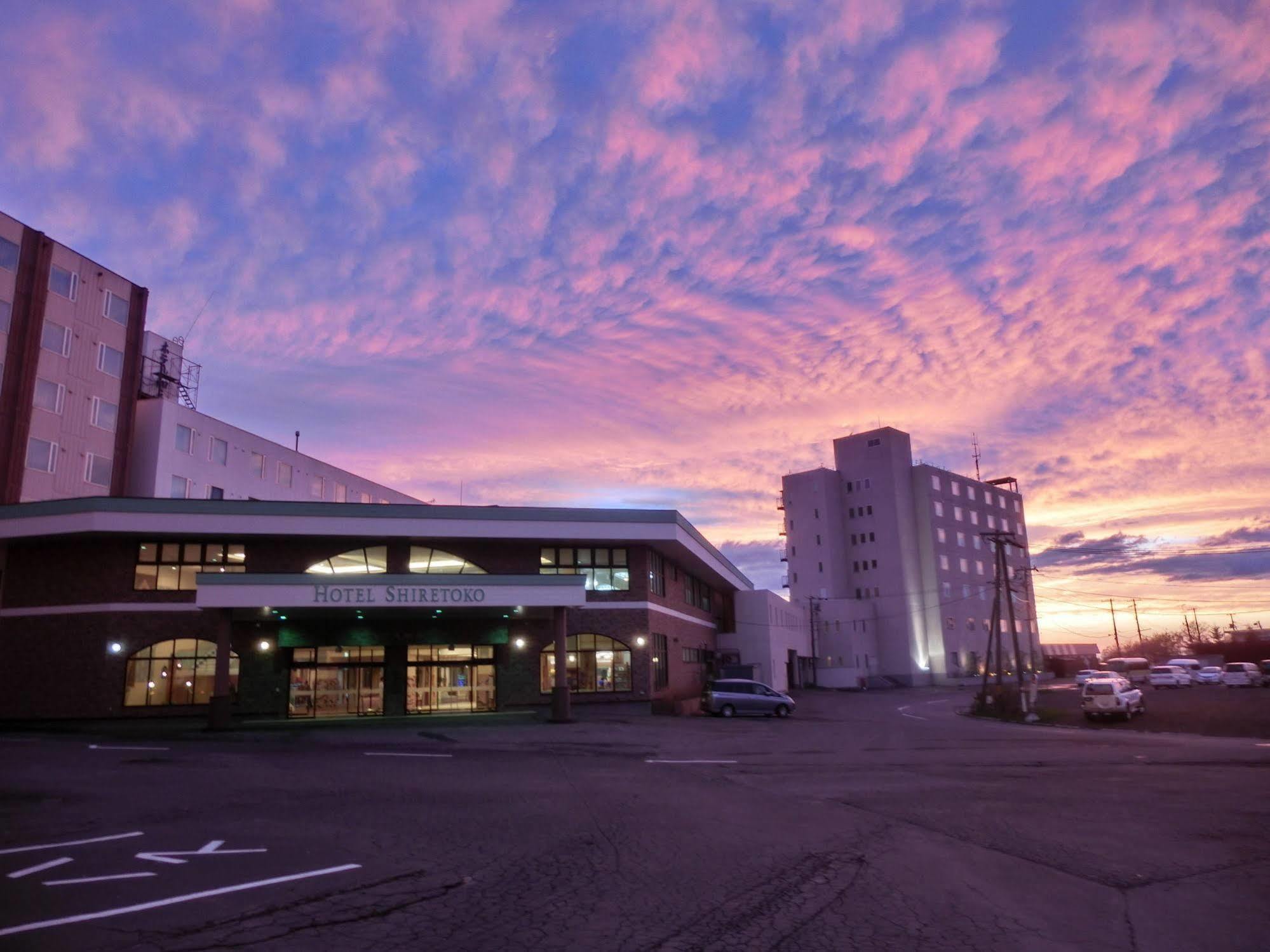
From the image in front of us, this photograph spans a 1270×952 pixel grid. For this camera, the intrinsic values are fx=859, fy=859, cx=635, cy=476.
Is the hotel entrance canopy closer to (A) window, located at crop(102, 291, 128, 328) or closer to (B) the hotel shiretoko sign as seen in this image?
(B) the hotel shiretoko sign

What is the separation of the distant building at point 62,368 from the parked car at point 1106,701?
46.6 metres

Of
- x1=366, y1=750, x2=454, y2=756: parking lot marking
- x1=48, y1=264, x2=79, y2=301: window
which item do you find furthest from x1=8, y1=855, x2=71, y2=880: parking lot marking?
x1=48, y1=264, x2=79, y2=301: window

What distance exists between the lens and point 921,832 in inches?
430

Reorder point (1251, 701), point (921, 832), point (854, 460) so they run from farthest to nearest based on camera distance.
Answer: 1. point (854, 460)
2. point (1251, 701)
3. point (921, 832)

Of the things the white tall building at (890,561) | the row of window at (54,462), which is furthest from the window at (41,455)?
the white tall building at (890,561)

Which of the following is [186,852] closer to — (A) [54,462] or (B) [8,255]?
(A) [54,462]

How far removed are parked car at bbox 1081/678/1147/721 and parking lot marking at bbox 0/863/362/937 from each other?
35.5 metres

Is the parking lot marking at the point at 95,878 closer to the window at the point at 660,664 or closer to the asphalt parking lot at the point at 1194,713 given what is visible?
the window at the point at 660,664

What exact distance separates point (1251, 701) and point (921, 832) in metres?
42.2

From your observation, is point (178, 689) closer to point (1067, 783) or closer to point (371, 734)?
point (371, 734)

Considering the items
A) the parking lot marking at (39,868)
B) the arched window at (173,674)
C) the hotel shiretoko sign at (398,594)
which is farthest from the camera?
the arched window at (173,674)

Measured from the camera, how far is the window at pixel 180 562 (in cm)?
3288

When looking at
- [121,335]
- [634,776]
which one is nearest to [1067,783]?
[634,776]

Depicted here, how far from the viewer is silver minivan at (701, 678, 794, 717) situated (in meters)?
37.6
